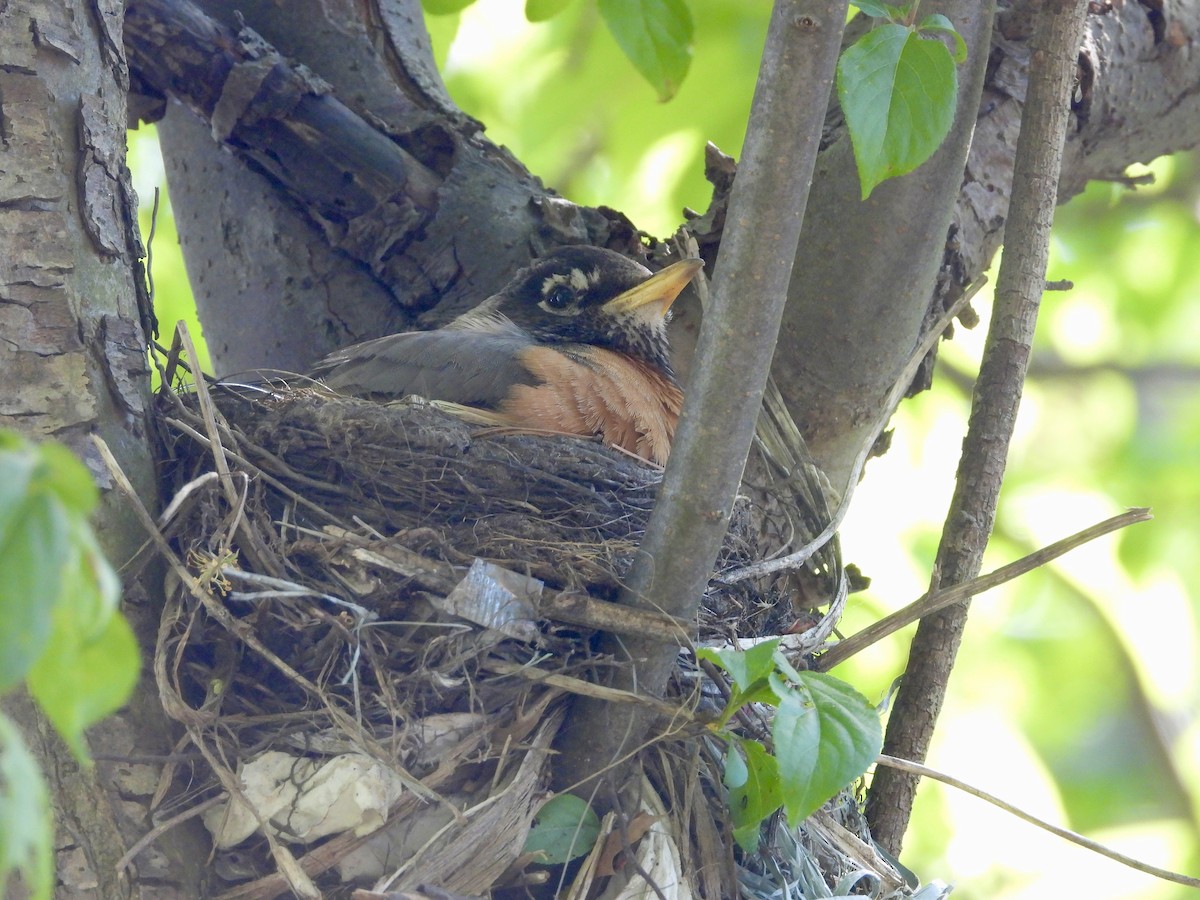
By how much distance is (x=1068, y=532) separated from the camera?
548 centimetres

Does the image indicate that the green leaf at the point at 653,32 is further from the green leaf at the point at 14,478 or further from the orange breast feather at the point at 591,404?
the green leaf at the point at 14,478

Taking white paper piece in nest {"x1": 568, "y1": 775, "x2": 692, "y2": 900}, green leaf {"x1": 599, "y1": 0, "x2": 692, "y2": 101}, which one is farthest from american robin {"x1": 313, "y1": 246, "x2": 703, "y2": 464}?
white paper piece in nest {"x1": 568, "y1": 775, "x2": 692, "y2": 900}

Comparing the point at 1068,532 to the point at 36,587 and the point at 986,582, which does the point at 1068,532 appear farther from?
the point at 36,587

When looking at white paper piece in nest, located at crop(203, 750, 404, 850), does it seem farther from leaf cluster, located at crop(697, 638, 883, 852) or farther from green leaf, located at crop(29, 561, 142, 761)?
green leaf, located at crop(29, 561, 142, 761)

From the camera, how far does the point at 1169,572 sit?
5.45 metres

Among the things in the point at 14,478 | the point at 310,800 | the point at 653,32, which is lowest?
the point at 310,800

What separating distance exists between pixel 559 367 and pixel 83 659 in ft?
6.61

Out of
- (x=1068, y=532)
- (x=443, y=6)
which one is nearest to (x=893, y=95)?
(x=443, y=6)

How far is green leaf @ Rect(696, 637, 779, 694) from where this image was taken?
1.59m

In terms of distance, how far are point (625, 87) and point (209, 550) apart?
2.49 m

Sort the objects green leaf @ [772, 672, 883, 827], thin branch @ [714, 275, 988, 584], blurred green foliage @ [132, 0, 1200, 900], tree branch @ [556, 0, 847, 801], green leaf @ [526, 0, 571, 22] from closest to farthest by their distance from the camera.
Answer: green leaf @ [772, 672, 883, 827] → tree branch @ [556, 0, 847, 801] → thin branch @ [714, 275, 988, 584] → green leaf @ [526, 0, 571, 22] → blurred green foliage @ [132, 0, 1200, 900]

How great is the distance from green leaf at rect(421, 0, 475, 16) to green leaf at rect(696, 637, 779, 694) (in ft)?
7.67

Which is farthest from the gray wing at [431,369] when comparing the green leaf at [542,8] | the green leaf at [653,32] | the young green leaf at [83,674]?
the young green leaf at [83,674]

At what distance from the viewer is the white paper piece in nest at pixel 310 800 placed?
1814mm
